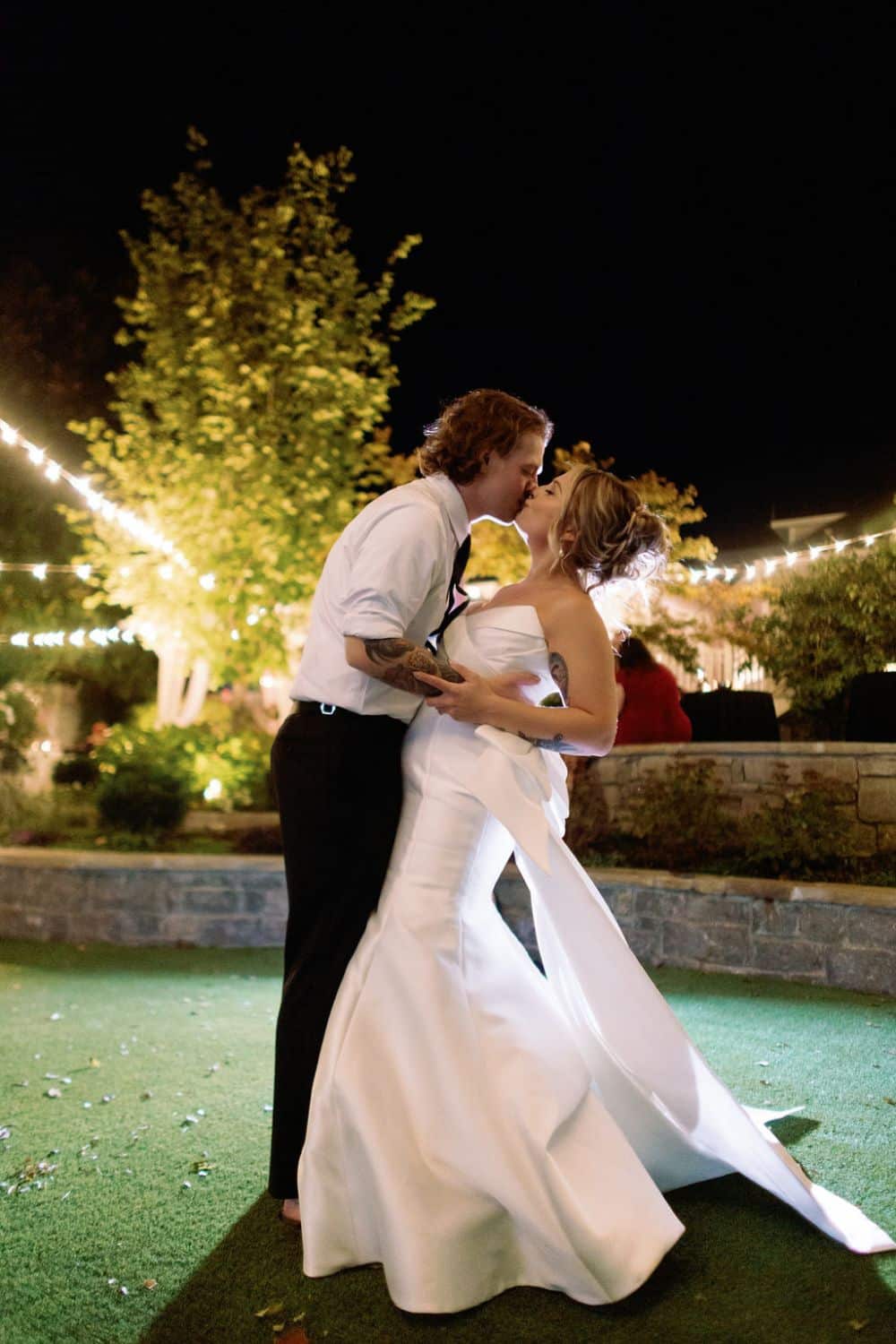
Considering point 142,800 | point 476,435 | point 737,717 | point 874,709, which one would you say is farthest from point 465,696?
point 142,800

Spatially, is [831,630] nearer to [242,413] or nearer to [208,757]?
[208,757]

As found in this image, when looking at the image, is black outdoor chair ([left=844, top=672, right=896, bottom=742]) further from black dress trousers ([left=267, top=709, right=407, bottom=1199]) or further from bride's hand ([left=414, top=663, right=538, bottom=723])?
black dress trousers ([left=267, top=709, right=407, bottom=1199])

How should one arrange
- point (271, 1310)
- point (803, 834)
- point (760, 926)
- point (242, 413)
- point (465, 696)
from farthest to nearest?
point (242, 413)
point (803, 834)
point (760, 926)
point (465, 696)
point (271, 1310)

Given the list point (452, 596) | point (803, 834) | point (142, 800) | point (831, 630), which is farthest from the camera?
point (142, 800)

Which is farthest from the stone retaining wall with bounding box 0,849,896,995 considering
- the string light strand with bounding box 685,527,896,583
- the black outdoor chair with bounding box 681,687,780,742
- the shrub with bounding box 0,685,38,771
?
the shrub with bounding box 0,685,38,771

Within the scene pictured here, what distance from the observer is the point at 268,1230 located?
8.38 ft

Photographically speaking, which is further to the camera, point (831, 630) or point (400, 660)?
point (831, 630)

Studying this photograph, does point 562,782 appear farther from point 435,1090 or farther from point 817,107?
point 817,107

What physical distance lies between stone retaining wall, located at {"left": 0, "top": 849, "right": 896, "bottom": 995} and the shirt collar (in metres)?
3.30

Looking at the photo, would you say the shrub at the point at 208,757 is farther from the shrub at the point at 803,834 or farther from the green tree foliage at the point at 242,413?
the shrub at the point at 803,834

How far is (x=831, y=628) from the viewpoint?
25.2ft

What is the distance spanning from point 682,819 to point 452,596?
386cm

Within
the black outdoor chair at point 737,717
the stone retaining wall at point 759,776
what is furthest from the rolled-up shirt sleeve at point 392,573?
the black outdoor chair at point 737,717

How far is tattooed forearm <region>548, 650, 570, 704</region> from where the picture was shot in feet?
8.91
